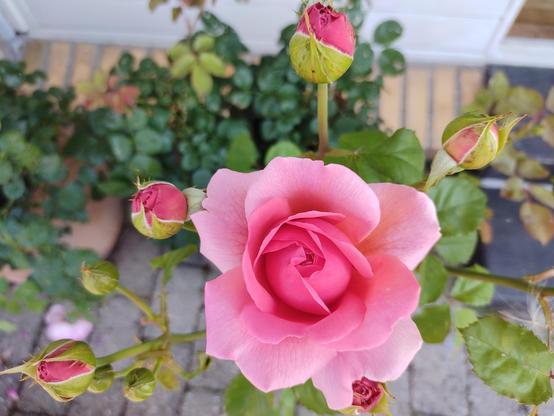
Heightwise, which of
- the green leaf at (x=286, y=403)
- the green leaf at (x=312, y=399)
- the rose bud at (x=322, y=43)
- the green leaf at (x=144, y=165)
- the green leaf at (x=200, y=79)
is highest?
the rose bud at (x=322, y=43)

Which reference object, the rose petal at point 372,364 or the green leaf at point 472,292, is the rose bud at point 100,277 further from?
the green leaf at point 472,292

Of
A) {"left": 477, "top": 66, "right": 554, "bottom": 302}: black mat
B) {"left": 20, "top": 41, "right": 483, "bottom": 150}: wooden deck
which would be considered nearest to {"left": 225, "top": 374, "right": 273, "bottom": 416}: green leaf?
{"left": 477, "top": 66, "right": 554, "bottom": 302}: black mat

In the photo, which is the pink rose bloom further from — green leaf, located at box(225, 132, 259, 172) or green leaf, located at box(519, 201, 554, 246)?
green leaf, located at box(519, 201, 554, 246)

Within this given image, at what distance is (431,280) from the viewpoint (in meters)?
0.77

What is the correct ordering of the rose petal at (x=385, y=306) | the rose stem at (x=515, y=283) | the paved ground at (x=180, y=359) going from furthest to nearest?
the paved ground at (x=180, y=359) < the rose stem at (x=515, y=283) < the rose petal at (x=385, y=306)

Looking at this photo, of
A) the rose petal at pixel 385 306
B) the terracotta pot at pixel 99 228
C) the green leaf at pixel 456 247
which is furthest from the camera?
the terracotta pot at pixel 99 228

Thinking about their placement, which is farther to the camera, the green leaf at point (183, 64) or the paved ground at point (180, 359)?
the paved ground at point (180, 359)

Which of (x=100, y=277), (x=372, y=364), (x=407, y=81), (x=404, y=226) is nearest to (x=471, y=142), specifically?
(x=404, y=226)

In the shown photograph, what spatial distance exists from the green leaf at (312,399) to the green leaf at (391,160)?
0.29 m

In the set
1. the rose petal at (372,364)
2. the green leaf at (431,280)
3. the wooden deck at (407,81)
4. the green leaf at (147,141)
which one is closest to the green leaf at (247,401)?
the green leaf at (431,280)

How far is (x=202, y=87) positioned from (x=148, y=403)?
764 mm

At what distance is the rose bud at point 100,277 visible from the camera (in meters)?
0.66

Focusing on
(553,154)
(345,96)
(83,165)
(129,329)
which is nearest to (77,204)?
(83,165)

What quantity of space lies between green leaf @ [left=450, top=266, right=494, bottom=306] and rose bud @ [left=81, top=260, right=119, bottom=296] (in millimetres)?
537
